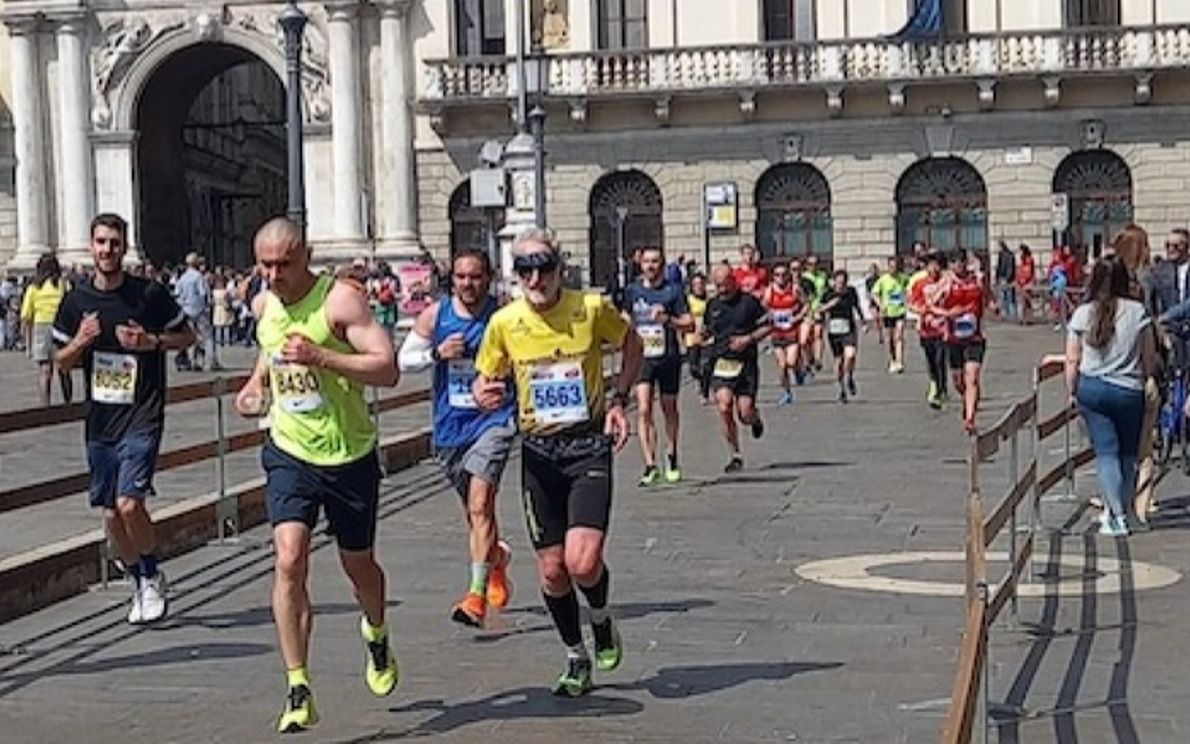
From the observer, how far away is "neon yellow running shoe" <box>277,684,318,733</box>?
24.8ft

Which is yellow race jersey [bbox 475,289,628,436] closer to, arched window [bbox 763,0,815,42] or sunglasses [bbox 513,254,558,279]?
sunglasses [bbox 513,254,558,279]

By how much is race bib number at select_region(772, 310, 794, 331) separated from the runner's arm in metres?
18.7

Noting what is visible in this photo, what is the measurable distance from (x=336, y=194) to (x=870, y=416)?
24003mm

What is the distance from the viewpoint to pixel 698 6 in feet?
148

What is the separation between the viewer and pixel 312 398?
7.85 m

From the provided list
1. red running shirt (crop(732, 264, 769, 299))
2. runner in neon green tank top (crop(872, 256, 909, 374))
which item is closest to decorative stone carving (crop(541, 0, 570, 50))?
runner in neon green tank top (crop(872, 256, 909, 374))

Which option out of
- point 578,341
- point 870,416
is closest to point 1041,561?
point 578,341

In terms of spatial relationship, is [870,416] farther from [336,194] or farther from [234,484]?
[336,194]

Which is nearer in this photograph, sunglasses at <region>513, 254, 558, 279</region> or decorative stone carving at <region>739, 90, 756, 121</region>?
sunglasses at <region>513, 254, 558, 279</region>

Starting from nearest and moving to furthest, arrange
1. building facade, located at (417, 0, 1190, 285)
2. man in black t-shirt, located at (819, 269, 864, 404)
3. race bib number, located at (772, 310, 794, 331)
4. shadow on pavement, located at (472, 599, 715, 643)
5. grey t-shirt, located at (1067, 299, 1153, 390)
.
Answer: shadow on pavement, located at (472, 599, 715, 643) → grey t-shirt, located at (1067, 299, 1153, 390) → man in black t-shirt, located at (819, 269, 864, 404) → race bib number, located at (772, 310, 794, 331) → building facade, located at (417, 0, 1190, 285)

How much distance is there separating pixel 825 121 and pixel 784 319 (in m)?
18.6

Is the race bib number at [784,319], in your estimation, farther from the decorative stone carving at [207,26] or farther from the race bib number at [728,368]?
the decorative stone carving at [207,26]

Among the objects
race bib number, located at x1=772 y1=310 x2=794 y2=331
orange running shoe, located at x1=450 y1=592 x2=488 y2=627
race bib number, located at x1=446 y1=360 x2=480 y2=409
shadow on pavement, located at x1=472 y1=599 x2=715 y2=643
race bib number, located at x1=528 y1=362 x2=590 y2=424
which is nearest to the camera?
race bib number, located at x1=528 y1=362 x2=590 y2=424

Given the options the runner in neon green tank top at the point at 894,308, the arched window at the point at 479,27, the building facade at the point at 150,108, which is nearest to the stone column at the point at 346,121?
the building facade at the point at 150,108
